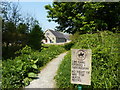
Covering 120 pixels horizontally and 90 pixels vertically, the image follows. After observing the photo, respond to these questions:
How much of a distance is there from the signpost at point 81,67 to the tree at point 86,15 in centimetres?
673

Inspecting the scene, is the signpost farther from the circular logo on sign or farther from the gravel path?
the gravel path

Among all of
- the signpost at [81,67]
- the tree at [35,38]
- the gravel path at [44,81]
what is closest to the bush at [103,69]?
the gravel path at [44,81]

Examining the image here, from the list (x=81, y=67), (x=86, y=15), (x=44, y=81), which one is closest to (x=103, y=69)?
(x=44, y=81)

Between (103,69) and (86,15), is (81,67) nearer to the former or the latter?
(103,69)

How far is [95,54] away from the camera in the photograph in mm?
5051

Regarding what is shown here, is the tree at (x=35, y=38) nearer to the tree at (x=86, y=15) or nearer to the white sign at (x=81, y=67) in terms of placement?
the tree at (x=86, y=15)

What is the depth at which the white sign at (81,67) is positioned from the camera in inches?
106

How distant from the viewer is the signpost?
2.69 meters

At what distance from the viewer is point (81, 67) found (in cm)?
273

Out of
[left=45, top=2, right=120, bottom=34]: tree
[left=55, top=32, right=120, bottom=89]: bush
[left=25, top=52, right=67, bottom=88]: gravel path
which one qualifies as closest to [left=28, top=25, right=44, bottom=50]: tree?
[left=45, top=2, right=120, bottom=34]: tree

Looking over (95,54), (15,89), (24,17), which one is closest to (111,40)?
(95,54)

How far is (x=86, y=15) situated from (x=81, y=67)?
765 cm

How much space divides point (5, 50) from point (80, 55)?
32.6 feet

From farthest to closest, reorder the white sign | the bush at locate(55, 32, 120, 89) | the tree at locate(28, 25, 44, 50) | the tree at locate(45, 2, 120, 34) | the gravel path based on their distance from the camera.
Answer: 1. the tree at locate(28, 25, 44, 50)
2. the tree at locate(45, 2, 120, 34)
3. the gravel path
4. the bush at locate(55, 32, 120, 89)
5. the white sign
